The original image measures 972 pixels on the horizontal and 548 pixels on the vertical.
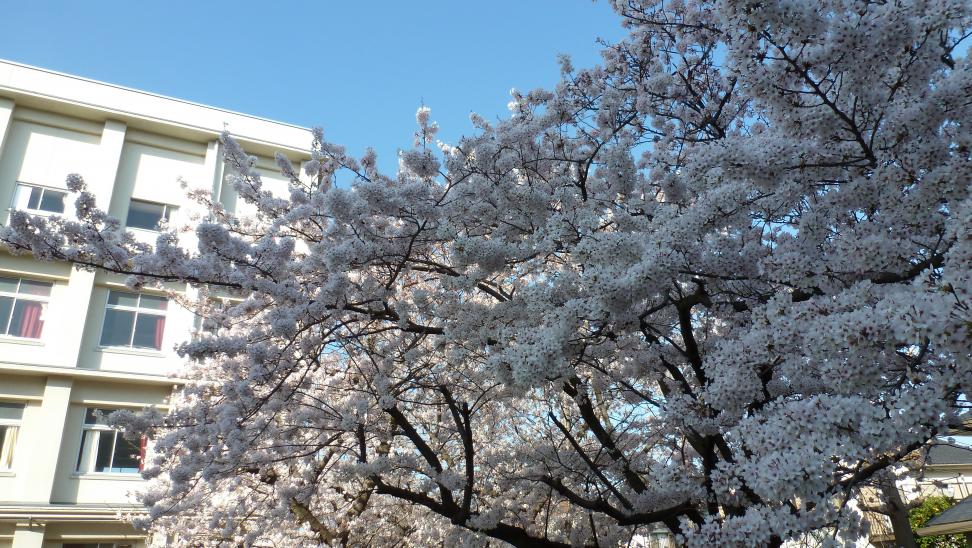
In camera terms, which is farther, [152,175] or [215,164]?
[215,164]

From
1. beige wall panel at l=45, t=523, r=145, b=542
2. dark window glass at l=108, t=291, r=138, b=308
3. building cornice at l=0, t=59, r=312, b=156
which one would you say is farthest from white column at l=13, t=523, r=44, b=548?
building cornice at l=0, t=59, r=312, b=156

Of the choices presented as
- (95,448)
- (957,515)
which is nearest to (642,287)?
(957,515)

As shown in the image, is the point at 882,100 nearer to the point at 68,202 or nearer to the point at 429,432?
the point at 429,432

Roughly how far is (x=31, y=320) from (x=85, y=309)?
1.23 metres

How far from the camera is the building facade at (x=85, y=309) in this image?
14.3 m

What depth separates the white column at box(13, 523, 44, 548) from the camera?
13.4 meters

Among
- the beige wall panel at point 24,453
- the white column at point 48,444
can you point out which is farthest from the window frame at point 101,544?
the beige wall panel at point 24,453

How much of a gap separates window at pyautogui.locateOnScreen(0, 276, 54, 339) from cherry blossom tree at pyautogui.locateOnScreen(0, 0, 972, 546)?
9.14 meters

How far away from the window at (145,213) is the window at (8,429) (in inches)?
209

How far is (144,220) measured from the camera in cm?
1745

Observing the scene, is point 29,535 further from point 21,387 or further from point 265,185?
point 265,185

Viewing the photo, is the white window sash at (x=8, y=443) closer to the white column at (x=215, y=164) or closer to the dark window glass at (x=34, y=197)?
the dark window glass at (x=34, y=197)

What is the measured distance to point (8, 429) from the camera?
48.3 feet

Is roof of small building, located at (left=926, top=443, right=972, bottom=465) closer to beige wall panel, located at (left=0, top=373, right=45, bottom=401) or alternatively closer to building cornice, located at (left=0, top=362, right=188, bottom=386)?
building cornice, located at (left=0, top=362, right=188, bottom=386)
